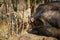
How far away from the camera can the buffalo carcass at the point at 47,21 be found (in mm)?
1966

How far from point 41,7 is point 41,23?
0.22m

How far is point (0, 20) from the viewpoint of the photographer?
2.11 m

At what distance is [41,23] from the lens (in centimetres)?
203

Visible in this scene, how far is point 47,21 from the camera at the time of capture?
201cm

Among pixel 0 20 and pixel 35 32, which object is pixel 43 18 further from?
pixel 0 20

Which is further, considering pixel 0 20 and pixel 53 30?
pixel 0 20

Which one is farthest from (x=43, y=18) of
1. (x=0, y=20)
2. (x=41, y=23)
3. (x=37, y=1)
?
(x=0, y=20)

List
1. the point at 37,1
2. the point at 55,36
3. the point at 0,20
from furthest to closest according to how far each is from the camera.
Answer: the point at 37,1 → the point at 0,20 → the point at 55,36

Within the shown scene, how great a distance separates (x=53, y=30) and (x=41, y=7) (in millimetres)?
352

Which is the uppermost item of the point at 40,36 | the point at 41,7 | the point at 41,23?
the point at 41,7

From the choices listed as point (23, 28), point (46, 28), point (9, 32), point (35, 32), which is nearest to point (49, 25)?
point (46, 28)

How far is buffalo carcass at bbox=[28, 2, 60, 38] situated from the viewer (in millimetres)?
1966

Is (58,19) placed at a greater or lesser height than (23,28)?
greater

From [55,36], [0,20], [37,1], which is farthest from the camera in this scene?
[37,1]
